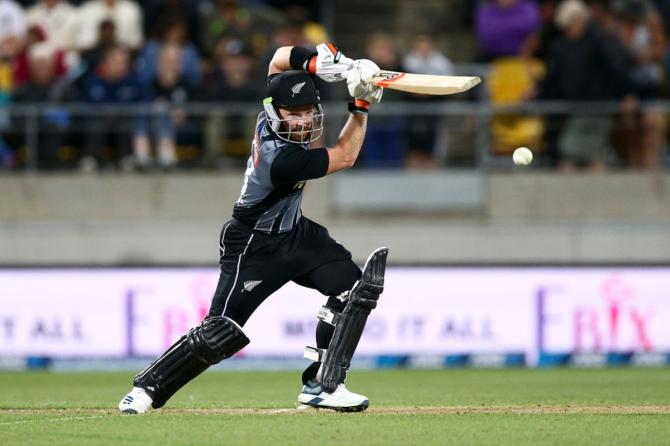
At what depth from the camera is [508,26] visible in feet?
58.9

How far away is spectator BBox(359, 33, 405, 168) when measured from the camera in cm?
1705

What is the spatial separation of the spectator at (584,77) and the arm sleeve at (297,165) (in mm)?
8864

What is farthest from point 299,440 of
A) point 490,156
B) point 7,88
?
point 7,88

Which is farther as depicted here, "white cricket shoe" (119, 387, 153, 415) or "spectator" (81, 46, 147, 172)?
"spectator" (81, 46, 147, 172)

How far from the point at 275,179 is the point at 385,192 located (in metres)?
8.86

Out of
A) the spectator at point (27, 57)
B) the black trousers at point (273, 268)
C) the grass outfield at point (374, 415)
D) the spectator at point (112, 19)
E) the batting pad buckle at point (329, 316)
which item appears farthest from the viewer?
the spectator at point (112, 19)

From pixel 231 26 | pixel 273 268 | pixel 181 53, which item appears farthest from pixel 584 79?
pixel 273 268

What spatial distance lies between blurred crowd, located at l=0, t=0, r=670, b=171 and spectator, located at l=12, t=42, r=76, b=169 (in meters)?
0.02

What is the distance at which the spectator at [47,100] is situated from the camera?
680 inches

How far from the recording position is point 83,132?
1734 cm

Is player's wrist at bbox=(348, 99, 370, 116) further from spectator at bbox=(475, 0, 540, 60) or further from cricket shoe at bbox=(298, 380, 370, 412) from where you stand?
spectator at bbox=(475, 0, 540, 60)

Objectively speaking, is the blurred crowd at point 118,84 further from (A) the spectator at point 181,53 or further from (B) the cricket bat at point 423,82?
(B) the cricket bat at point 423,82

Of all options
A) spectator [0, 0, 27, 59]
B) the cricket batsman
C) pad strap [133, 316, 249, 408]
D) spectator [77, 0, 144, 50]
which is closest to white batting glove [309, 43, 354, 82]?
the cricket batsman

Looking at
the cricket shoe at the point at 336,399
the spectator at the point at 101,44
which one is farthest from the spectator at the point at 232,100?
the cricket shoe at the point at 336,399
